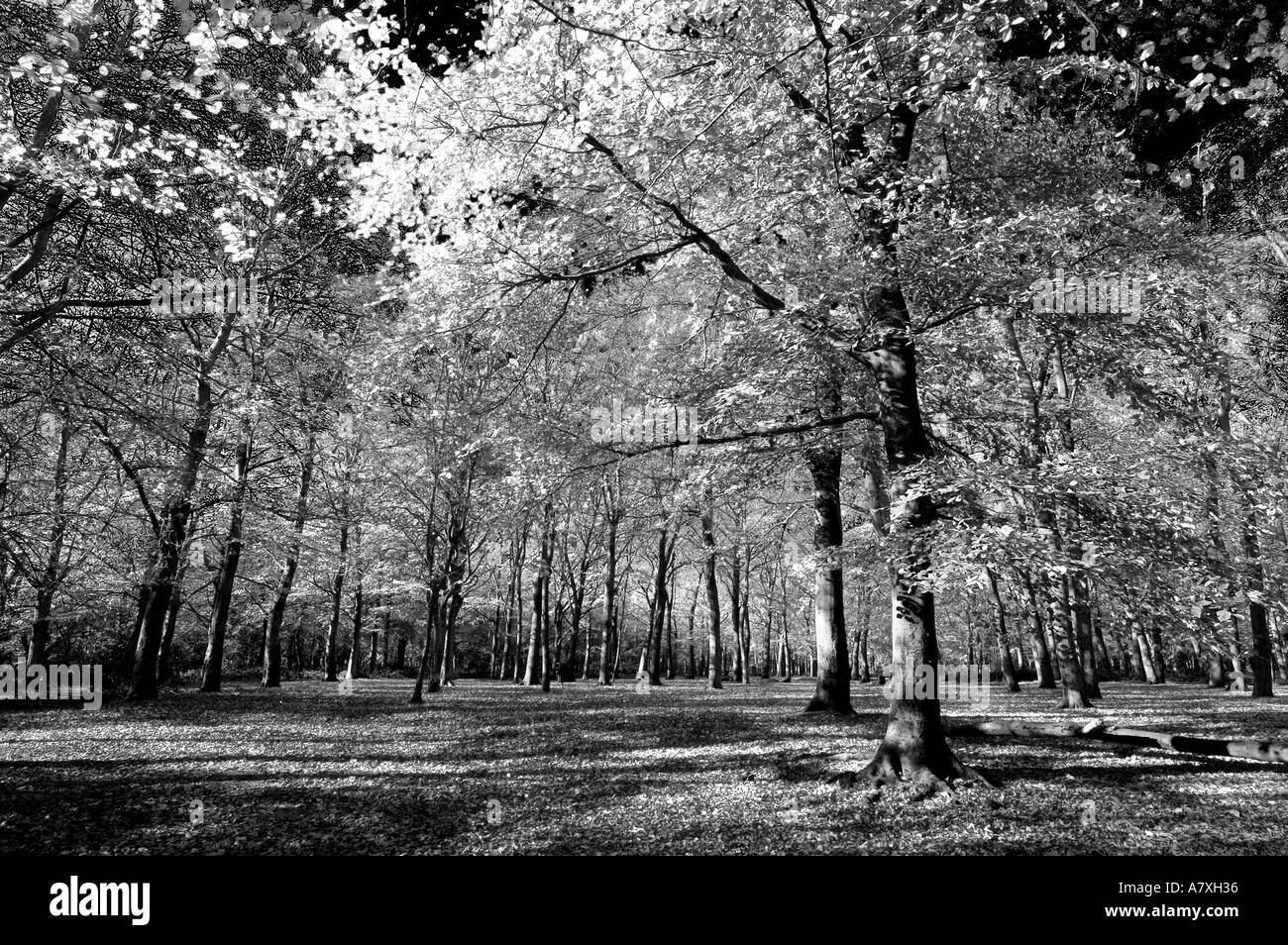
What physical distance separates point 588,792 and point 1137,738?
8902 mm

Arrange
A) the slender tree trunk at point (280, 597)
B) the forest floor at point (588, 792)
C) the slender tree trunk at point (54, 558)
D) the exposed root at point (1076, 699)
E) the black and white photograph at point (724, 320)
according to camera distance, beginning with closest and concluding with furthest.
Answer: the black and white photograph at point (724, 320) → the forest floor at point (588, 792) → the slender tree trunk at point (54, 558) → the exposed root at point (1076, 699) → the slender tree trunk at point (280, 597)

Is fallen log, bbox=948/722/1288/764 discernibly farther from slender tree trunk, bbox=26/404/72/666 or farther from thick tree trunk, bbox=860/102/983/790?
slender tree trunk, bbox=26/404/72/666

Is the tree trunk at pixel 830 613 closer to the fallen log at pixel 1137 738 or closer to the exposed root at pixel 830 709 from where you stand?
the exposed root at pixel 830 709

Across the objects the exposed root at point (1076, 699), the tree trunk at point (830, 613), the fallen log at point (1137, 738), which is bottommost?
the exposed root at point (1076, 699)

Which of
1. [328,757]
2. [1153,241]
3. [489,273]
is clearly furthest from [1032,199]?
[328,757]

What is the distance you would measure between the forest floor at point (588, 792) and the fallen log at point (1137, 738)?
18 centimetres

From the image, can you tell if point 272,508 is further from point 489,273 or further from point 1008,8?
point 1008,8

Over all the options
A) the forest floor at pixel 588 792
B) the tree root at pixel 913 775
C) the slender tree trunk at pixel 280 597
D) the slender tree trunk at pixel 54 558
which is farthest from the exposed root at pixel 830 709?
the slender tree trunk at pixel 280 597

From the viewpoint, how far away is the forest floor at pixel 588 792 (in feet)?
21.0

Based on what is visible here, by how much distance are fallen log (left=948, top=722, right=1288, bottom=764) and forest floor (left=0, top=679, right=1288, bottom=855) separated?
0.61 ft

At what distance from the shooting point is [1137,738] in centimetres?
1052

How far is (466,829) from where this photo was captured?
22.8ft

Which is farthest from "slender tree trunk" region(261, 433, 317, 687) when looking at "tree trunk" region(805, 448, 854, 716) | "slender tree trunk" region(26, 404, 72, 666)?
"tree trunk" region(805, 448, 854, 716)

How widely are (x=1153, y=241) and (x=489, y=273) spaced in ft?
26.8
